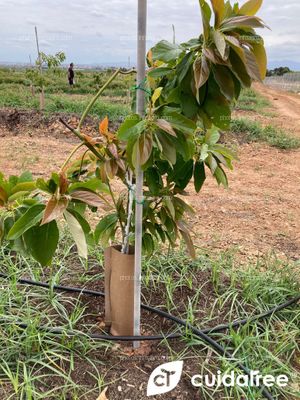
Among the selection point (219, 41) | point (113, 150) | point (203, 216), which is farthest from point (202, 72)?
point (203, 216)

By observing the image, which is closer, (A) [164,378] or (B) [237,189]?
(A) [164,378]

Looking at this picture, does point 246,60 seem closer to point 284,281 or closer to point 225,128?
point 225,128

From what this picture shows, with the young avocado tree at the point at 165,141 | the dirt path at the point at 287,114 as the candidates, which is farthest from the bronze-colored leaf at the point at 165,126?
the dirt path at the point at 287,114

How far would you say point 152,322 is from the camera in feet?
6.36

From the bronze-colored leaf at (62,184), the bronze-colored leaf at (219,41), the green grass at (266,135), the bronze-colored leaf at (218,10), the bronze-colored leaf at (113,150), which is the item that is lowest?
the green grass at (266,135)

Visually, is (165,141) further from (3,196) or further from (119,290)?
(119,290)

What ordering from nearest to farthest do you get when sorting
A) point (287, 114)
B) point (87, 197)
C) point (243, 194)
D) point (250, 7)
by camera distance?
point (250, 7) → point (87, 197) → point (243, 194) → point (287, 114)

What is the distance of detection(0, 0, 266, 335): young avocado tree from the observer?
113cm

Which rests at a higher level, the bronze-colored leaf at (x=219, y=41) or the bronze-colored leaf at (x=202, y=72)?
the bronze-colored leaf at (x=219, y=41)

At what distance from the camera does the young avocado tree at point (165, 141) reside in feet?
3.71

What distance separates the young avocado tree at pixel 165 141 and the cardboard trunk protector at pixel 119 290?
145mm

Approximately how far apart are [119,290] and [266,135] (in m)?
6.54

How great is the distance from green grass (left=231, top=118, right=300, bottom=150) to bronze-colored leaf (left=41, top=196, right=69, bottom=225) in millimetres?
6454

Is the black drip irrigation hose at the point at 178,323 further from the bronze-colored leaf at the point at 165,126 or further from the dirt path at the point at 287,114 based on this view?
the dirt path at the point at 287,114
